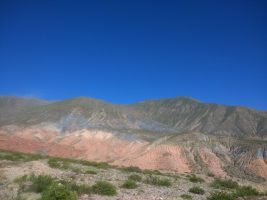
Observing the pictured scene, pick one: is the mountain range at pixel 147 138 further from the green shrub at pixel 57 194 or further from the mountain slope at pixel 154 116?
the green shrub at pixel 57 194

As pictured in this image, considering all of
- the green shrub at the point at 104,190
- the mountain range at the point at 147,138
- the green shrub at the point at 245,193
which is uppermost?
the mountain range at the point at 147,138

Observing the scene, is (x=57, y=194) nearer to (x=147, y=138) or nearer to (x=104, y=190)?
(x=104, y=190)

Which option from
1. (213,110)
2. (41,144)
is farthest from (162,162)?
(213,110)

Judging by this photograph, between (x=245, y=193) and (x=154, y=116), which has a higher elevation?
(x=154, y=116)

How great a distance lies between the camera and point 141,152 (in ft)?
242

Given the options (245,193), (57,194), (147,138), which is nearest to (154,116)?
(147,138)

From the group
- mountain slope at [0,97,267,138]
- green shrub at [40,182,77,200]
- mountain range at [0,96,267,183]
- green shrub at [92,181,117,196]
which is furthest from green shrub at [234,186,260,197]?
mountain slope at [0,97,267,138]

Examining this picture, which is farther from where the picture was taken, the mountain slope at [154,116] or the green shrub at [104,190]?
the mountain slope at [154,116]

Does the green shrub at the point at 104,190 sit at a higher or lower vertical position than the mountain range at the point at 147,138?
lower

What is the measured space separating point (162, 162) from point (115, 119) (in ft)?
180

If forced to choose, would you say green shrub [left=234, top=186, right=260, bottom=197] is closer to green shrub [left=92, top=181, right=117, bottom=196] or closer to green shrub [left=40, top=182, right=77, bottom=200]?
green shrub [left=92, top=181, right=117, bottom=196]

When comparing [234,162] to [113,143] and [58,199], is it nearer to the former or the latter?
[113,143]

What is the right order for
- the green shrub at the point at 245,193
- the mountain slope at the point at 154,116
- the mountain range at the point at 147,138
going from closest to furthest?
the green shrub at the point at 245,193 → the mountain range at the point at 147,138 → the mountain slope at the point at 154,116

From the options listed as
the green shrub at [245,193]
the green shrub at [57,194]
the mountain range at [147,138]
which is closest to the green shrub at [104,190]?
the green shrub at [57,194]
